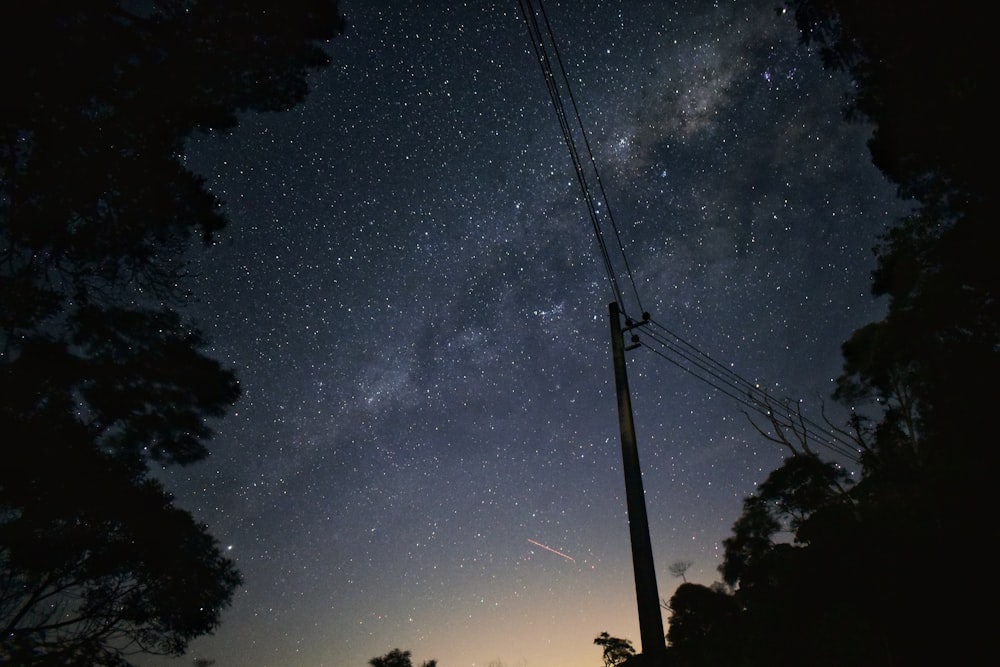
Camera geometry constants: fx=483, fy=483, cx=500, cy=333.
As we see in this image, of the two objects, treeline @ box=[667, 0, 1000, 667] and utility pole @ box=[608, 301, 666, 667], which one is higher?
treeline @ box=[667, 0, 1000, 667]

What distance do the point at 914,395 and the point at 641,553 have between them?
14900mm

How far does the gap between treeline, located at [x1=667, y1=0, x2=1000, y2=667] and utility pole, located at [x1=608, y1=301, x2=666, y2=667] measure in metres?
7.04

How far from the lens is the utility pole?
575 centimetres

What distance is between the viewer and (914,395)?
15500mm

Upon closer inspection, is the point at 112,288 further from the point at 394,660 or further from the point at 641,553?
the point at 394,660

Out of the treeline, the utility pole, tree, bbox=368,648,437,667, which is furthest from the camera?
tree, bbox=368,648,437,667

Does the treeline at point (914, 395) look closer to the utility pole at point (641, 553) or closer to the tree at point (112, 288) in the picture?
the utility pole at point (641, 553)

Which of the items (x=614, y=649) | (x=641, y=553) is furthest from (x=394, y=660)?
(x=641, y=553)

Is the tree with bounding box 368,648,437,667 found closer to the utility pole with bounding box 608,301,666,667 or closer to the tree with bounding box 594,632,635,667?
the tree with bounding box 594,632,635,667

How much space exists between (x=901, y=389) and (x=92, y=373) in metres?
26.0

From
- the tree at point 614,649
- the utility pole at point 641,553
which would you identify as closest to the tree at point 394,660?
the tree at point 614,649

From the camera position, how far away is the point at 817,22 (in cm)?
841

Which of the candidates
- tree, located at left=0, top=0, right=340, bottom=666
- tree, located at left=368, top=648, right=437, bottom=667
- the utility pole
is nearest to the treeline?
the utility pole

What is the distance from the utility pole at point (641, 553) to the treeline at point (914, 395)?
7039 mm
